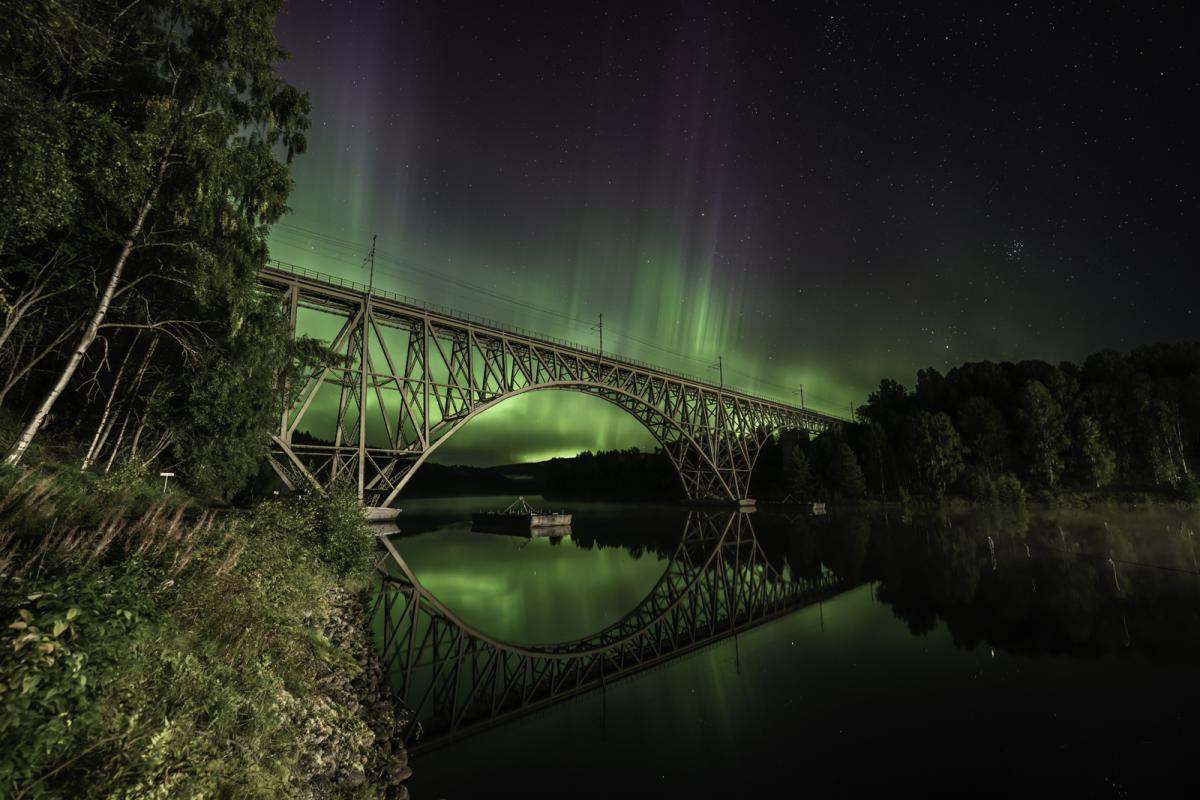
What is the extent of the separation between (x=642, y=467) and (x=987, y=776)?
86269mm

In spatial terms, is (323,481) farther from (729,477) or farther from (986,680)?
(729,477)

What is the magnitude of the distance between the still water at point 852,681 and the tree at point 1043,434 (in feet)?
105

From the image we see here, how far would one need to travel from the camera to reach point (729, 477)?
225 feet

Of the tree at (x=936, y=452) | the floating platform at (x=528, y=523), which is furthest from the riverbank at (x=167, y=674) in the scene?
the tree at (x=936, y=452)

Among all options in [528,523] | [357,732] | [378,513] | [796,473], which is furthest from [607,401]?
[357,732]

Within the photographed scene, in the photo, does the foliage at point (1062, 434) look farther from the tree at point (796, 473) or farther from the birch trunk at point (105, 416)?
the birch trunk at point (105, 416)

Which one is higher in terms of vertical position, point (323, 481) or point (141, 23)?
point (141, 23)

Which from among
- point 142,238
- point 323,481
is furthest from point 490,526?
point 142,238

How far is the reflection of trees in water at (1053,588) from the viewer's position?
10.9 metres

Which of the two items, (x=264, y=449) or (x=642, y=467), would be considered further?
(x=642, y=467)

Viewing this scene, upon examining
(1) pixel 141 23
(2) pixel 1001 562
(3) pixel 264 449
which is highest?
(1) pixel 141 23

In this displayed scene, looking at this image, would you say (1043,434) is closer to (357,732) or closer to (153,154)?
(357,732)

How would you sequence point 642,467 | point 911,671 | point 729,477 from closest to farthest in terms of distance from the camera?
point 911,671
point 729,477
point 642,467

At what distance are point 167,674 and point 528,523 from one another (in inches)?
1349
